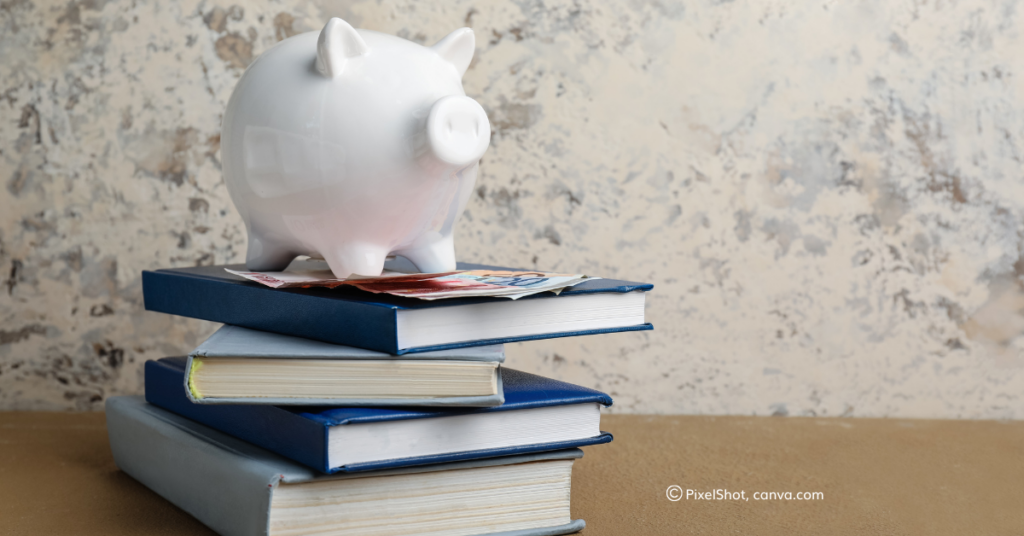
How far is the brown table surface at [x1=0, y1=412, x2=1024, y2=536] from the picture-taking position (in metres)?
0.84

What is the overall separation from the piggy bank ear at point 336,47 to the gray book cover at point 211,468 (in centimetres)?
39

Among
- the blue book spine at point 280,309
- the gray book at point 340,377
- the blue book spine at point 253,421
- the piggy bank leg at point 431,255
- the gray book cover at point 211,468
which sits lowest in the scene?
the gray book cover at point 211,468

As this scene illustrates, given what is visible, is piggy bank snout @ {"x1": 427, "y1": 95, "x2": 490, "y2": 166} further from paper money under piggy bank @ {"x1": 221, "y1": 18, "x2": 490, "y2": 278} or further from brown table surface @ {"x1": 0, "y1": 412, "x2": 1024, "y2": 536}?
brown table surface @ {"x1": 0, "y1": 412, "x2": 1024, "y2": 536}

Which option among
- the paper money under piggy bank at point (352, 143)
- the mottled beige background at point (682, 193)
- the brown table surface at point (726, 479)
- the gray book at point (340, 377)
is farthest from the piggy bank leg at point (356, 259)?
the mottled beige background at point (682, 193)

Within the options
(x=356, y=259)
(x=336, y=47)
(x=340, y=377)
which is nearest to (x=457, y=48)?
(x=336, y=47)

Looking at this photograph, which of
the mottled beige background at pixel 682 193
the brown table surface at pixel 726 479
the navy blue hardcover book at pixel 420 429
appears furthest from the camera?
the mottled beige background at pixel 682 193

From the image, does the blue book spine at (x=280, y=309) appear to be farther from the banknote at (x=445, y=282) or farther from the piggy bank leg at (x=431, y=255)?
the piggy bank leg at (x=431, y=255)

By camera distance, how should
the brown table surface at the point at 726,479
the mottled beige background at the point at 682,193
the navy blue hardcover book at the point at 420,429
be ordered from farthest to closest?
the mottled beige background at the point at 682,193 < the brown table surface at the point at 726,479 < the navy blue hardcover book at the point at 420,429

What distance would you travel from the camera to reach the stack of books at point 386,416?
2.31 ft

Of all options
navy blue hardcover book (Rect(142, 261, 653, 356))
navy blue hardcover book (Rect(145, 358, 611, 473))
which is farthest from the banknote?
navy blue hardcover book (Rect(145, 358, 611, 473))

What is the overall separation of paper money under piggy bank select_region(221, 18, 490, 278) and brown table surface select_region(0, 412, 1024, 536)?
0.34m

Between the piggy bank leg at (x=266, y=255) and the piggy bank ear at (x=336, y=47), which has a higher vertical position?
the piggy bank ear at (x=336, y=47)

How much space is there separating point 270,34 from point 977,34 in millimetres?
1336

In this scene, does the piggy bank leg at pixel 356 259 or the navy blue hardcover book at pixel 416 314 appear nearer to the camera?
the navy blue hardcover book at pixel 416 314
